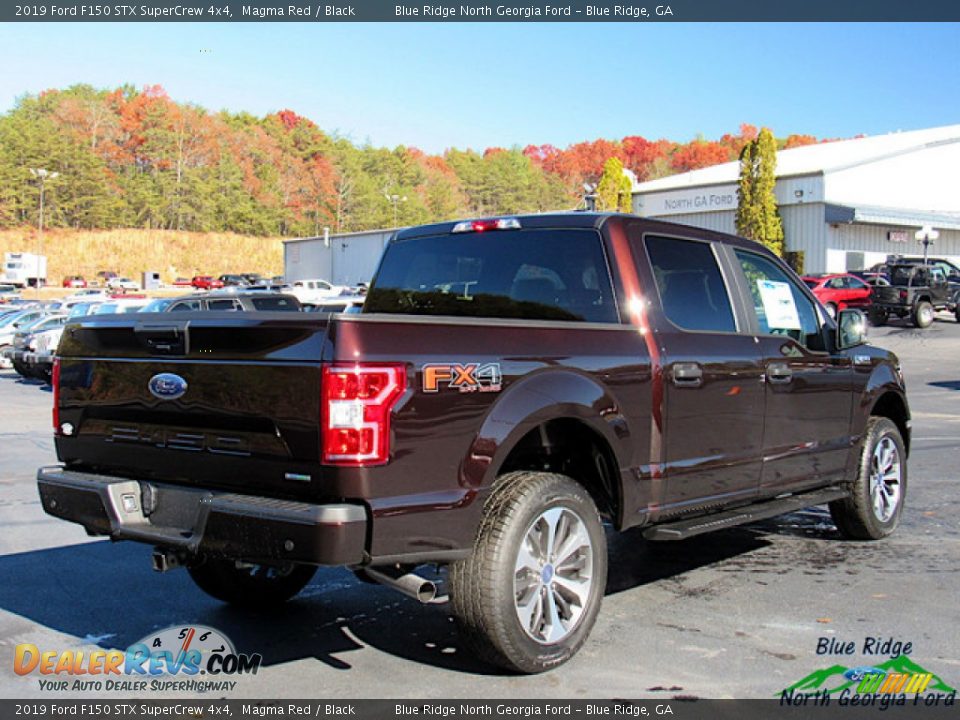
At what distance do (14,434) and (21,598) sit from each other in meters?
8.89

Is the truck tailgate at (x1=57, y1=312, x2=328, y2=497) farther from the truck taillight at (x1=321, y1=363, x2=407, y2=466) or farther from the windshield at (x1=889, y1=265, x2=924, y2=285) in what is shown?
the windshield at (x1=889, y1=265, x2=924, y2=285)

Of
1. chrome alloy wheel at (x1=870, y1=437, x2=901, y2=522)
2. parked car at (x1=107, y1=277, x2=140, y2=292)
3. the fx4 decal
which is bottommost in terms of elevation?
chrome alloy wheel at (x1=870, y1=437, x2=901, y2=522)

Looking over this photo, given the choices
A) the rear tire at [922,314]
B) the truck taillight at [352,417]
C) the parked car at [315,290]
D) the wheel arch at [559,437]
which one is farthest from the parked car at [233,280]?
the truck taillight at [352,417]

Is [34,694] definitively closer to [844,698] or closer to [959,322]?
[844,698]

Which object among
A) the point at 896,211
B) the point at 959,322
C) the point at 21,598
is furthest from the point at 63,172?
the point at 21,598

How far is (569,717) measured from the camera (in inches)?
154

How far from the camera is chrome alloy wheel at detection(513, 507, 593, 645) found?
14.1 ft

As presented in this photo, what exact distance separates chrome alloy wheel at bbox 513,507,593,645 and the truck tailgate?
107 cm

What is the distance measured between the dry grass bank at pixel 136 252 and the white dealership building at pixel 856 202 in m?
61.4

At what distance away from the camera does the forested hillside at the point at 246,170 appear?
325ft

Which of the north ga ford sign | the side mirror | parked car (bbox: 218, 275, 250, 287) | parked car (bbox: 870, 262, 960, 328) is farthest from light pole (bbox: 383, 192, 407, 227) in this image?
the side mirror

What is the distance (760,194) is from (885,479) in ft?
131

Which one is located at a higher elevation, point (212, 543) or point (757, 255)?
point (757, 255)

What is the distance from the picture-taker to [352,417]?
3734mm
